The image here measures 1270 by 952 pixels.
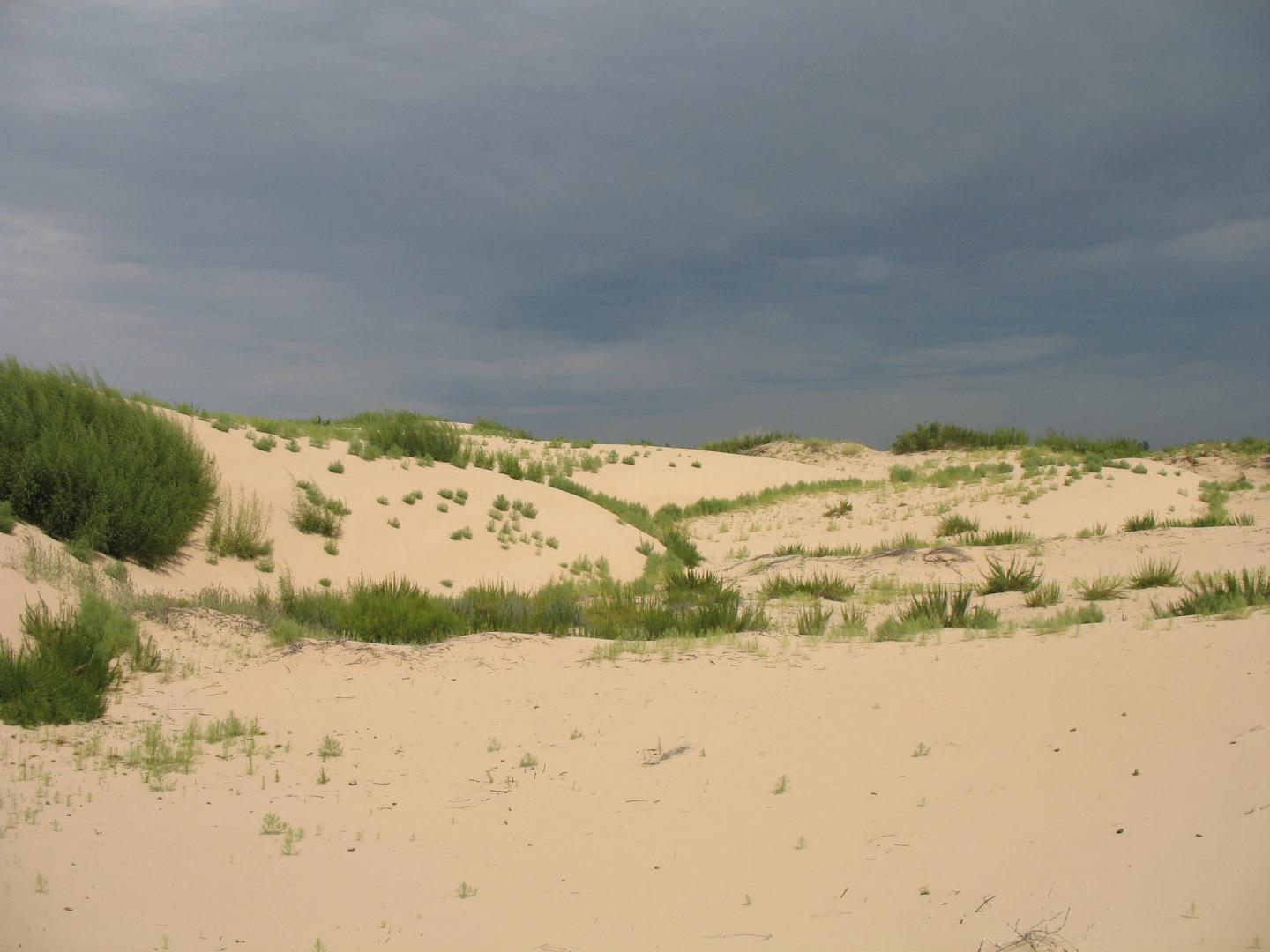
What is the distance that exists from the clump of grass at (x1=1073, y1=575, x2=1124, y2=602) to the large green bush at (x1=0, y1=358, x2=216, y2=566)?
10.8 meters

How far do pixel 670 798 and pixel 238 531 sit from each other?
881 cm

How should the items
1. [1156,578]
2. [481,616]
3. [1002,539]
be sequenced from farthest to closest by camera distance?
1. [1002,539]
2. [1156,578]
3. [481,616]

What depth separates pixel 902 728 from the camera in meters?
5.62

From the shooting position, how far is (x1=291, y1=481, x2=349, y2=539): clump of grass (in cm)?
1309

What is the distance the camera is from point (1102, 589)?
→ 9703 millimetres

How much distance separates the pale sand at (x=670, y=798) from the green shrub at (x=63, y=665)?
0.17 metres

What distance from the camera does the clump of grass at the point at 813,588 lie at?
11398 millimetres

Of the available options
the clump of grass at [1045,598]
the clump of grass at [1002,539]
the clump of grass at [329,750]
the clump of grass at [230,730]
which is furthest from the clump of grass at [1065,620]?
the clump of grass at [230,730]

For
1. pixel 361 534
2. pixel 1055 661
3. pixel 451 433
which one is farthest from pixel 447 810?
pixel 451 433

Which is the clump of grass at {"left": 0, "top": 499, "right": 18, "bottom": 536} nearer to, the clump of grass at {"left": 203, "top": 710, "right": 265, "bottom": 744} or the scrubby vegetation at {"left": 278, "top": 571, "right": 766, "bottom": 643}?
the scrubby vegetation at {"left": 278, "top": 571, "right": 766, "bottom": 643}

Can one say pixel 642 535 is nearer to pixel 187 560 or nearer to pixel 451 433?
pixel 451 433

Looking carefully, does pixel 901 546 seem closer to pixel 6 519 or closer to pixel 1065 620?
pixel 1065 620

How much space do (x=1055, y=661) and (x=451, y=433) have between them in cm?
1490

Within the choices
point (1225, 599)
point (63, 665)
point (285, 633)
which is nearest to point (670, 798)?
point (63, 665)
